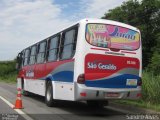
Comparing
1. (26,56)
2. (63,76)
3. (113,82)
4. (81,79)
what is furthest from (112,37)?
(26,56)

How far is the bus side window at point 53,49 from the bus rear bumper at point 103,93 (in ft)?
10.7

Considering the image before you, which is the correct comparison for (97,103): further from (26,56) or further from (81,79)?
(26,56)

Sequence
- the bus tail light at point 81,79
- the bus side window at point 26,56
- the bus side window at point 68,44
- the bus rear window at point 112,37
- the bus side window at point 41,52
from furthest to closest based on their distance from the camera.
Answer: the bus side window at point 26,56 < the bus side window at point 41,52 < the bus side window at point 68,44 < the bus rear window at point 112,37 < the bus tail light at point 81,79

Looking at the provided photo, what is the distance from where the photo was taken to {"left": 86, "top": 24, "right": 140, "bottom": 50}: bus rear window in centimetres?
1418

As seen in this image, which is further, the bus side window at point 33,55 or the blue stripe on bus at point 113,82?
the bus side window at point 33,55

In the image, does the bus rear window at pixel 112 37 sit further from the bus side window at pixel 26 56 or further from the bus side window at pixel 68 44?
the bus side window at pixel 26 56

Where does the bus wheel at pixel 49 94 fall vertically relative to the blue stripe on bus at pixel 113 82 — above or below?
below

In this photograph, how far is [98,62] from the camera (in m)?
14.0

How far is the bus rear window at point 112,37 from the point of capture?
14.2 meters

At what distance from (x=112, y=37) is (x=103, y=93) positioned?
6.47 feet

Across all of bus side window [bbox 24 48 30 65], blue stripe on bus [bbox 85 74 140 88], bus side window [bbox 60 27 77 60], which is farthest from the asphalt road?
bus side window [bbox 24 48 30 65]

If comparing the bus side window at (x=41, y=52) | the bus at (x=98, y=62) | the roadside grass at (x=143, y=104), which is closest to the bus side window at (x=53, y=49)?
the bus at (x=98, y=62)

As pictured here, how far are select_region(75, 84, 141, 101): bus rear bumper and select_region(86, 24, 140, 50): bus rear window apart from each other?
1451 millimetres

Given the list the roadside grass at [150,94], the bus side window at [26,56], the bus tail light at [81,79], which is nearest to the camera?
the bus tail light at [81,79]
